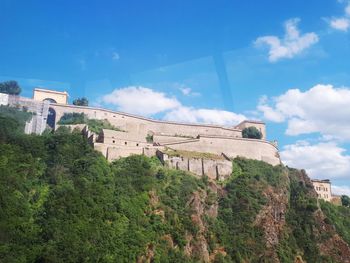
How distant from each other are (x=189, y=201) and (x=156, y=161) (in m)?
6.35

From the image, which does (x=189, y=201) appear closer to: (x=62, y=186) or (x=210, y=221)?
(x=210, y=221)

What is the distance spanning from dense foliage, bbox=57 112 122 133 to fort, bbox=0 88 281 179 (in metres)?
0.69

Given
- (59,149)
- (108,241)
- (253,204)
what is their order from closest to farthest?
(108,241), (59,149), (253,204)

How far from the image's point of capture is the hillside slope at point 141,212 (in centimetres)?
3416

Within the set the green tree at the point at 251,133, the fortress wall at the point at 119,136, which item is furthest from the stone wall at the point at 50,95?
the green tree at the point at 251,133

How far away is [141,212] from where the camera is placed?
40.1 metres

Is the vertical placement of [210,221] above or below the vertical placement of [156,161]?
below

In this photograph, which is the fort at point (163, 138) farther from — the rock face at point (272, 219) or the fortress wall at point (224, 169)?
the rock face at point (272, 219)

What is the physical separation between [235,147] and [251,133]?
22.8 feet

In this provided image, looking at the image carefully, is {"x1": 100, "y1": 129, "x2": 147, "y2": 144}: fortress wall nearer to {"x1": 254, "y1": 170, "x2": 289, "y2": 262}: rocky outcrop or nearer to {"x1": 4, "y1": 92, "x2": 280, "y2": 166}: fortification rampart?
{"x1": 4, "y1": 92, "x2": 280, "y2": 166}: fortification rampart

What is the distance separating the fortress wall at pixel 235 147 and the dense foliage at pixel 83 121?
9.18 meters

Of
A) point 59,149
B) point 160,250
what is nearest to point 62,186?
point 59,149

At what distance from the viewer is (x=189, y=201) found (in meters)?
Result: 44.5

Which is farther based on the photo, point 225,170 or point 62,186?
point 225,170
